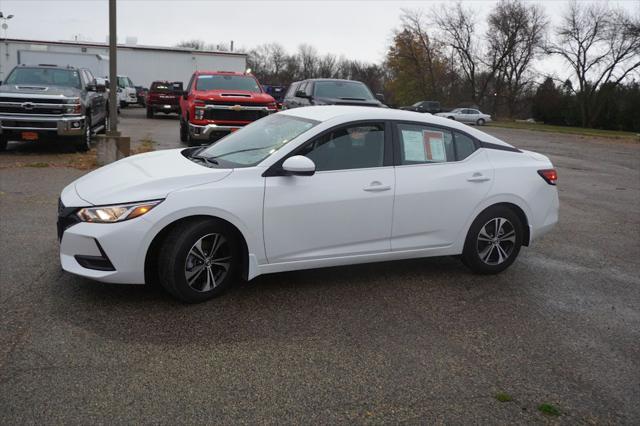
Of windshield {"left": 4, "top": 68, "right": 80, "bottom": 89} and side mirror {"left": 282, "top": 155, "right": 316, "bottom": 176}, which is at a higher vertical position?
windshield {"left": 4, "top": 68, "right": 80, "bottom": 89}

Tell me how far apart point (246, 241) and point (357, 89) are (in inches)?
448

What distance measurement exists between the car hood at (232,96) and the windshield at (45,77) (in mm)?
2890

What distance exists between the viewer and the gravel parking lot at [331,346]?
126 inches

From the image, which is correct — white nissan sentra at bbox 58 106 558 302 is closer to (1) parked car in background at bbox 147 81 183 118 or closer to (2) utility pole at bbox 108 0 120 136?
(2) utility pole at bbox 108 0 120 136

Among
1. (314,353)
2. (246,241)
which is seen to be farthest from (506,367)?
(246,241)

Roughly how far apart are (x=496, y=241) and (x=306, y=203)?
2055 mm

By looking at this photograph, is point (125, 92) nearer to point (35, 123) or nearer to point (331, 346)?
point (35, 123)


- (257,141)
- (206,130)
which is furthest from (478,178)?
(206,130)

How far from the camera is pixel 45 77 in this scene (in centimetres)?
1341

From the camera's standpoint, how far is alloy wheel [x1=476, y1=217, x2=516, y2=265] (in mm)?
5555

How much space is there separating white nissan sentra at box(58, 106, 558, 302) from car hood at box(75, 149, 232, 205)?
0.04 feet

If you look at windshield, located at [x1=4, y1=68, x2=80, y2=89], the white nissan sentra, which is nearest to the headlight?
the white nissan sentra

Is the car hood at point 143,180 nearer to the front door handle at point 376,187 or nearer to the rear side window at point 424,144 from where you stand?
the front door handle at point 376,187

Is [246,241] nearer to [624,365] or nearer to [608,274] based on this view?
[624,365]
